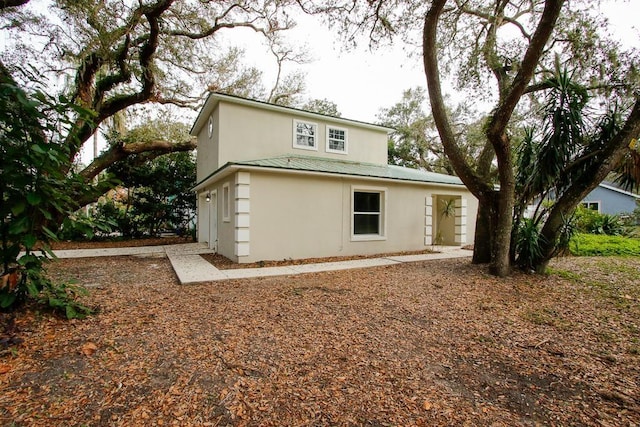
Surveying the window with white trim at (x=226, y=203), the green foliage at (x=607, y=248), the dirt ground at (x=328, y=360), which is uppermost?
the window with white trim at (x=226, y=203)

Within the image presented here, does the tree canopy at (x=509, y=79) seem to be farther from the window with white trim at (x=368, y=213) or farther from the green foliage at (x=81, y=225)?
the green foliage at (x=81, y=225)

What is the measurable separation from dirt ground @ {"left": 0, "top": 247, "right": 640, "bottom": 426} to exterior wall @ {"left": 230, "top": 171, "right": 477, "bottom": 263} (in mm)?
3120

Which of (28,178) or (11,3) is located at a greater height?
(11,3)

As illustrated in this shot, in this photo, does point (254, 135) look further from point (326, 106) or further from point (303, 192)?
point (326, 106)

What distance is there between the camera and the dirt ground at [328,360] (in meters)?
2.20

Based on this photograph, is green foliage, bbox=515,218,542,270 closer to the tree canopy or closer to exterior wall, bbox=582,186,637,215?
the tree canopy

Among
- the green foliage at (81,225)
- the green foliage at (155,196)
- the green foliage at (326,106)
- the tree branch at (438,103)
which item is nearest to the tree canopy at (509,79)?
the tree branch at (438,103)

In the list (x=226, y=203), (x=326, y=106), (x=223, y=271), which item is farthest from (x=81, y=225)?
(x=326, y=106)

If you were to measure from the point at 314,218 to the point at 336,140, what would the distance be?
4.31 m

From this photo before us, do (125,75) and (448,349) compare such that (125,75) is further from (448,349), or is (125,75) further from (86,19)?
(448,349)

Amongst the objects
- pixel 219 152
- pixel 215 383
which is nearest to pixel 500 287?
pixel 215 383

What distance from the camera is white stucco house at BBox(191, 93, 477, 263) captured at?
27.1 feet

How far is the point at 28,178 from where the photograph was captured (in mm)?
3006

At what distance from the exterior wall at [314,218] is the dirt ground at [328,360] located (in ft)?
10.2
